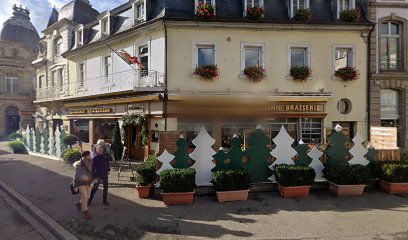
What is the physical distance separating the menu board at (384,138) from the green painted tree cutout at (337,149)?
7.69 ft

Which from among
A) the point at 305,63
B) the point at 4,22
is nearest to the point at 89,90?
the point at 305,63

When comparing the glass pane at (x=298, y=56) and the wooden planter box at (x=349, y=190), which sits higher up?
the glass pane at (x=298, y=56)

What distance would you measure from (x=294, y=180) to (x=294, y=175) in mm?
133

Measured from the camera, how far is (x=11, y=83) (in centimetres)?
Result: 3222

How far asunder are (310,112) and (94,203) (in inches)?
380

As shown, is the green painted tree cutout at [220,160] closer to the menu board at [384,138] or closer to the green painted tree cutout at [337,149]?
the green painted tree cutout at [337,149]

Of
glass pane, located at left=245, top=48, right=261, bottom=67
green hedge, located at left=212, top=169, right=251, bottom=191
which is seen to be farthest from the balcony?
green hedge, located at left=212, top=169, right=251, bottom=191

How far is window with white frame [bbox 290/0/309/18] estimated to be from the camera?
37.4 feet

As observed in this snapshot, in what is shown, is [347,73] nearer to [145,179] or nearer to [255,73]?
[255,73]

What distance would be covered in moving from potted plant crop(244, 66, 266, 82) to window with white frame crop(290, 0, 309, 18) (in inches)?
122

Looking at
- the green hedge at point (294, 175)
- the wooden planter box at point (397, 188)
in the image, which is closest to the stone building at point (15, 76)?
the green hedge at point (294, 175)

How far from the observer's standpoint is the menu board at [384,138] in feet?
27.9

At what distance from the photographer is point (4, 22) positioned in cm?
3394

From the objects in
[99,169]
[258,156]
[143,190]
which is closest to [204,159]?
[258,156]
